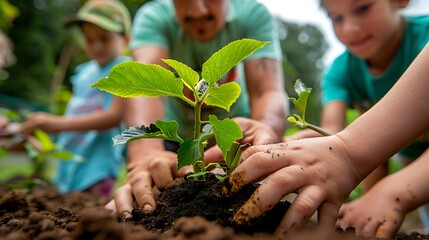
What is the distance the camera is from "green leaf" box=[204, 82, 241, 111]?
35.6 inches

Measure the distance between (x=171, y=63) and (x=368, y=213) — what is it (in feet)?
2.33

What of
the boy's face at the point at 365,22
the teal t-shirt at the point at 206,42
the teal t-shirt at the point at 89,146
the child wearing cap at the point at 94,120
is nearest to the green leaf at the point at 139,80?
the boy's face at the point at 365,22

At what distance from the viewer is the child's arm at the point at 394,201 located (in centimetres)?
109

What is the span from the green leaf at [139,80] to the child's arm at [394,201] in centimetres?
63

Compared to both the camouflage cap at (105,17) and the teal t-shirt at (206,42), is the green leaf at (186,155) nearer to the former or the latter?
the teal t-shirt at (206,42)

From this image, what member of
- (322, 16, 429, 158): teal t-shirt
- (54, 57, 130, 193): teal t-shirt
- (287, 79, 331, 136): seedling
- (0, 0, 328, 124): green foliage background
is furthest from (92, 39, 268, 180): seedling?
(0, 0, 328, 124): green foliage background

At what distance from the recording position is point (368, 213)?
3.84 feet

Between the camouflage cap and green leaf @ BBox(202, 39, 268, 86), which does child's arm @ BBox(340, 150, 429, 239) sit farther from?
the camouflage cap

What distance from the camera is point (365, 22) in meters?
1.70

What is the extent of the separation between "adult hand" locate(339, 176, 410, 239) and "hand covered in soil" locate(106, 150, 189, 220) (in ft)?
1.69

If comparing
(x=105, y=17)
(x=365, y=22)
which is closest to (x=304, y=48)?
(x=105, y=17)

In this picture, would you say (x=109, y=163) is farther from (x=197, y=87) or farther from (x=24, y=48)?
(x=24, y=48)

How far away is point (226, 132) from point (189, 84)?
0.44ft

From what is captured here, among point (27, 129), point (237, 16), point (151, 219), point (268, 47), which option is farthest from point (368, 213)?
point (27, 129)
